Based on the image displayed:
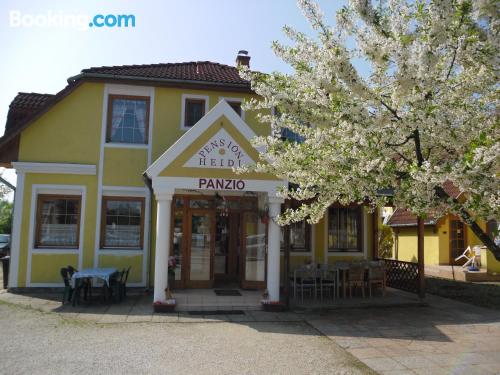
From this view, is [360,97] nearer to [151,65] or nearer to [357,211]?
[357,211]

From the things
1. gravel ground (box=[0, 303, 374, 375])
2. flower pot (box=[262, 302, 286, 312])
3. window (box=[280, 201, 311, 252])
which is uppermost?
window (box=[280, 201, 311, 252])

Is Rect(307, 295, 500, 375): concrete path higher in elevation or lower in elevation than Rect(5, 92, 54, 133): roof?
lower

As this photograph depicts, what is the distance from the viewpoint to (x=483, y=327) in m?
8.73

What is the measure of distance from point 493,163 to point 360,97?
163 centimetres

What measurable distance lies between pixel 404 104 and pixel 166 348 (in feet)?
16.9

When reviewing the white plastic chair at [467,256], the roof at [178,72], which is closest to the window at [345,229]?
the roof at [178,72]

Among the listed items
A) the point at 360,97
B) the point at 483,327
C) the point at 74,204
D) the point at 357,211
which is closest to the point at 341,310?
the point at 483,327

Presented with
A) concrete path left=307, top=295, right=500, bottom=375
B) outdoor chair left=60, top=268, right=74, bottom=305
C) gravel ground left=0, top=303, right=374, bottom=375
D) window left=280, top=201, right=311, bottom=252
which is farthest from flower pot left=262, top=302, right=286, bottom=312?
outdoor chair left=60, top=268, right=74, bottom=305

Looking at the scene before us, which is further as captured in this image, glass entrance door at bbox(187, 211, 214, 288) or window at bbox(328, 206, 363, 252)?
window at bbox(328, 206, 363, 252)

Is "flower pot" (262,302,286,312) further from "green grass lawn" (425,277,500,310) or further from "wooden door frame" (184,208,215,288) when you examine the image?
"green grass lawn" (425,277,500,310)

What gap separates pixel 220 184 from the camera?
9.78 m

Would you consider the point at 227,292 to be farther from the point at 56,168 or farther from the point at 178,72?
the point at 178,72

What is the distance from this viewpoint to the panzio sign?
9.74 meters

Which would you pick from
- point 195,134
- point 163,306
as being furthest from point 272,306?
point 195,134
